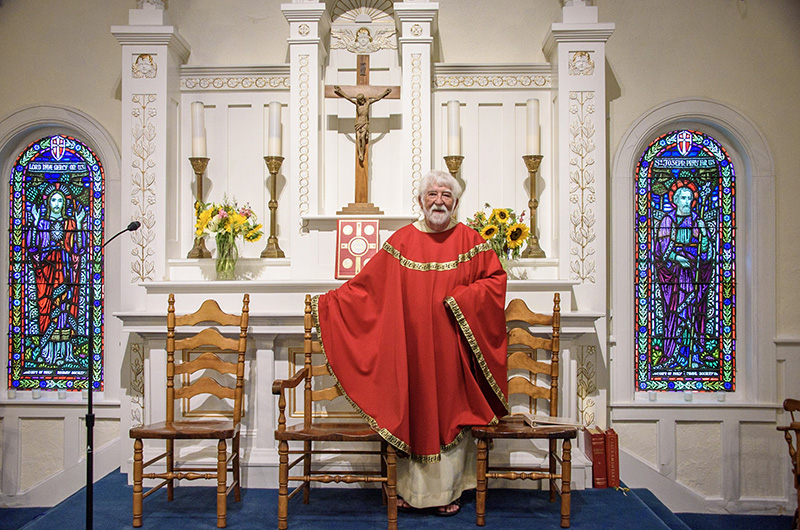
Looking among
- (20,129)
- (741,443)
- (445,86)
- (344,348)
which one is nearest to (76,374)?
(20,129)

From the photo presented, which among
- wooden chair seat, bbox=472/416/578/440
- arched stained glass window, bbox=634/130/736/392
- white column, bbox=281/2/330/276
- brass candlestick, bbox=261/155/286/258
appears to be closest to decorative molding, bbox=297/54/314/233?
white column, bbox=281/2/330/276

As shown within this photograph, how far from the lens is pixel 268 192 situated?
552cm

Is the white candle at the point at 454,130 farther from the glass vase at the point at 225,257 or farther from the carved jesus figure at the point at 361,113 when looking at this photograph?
the glass vase at the point at 225,257

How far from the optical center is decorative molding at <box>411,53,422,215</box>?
5.03m

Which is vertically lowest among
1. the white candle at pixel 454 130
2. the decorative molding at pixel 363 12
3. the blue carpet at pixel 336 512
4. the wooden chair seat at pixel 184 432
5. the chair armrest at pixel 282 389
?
the blue carpet at pixel 336 512

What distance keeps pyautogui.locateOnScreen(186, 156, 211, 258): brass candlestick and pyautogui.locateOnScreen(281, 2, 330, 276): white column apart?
0.76 meters

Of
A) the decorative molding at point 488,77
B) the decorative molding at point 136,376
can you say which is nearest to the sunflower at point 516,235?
the decorative molding at point 488,77

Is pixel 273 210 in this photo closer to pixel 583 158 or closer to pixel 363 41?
pixel 363 41

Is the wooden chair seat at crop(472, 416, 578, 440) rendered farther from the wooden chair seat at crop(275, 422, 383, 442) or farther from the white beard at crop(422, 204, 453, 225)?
the white beard at crop(422, 204, 453, 225)

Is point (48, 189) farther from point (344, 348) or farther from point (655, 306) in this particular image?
point (655, 306)

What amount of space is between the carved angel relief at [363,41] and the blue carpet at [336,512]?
11.4ft

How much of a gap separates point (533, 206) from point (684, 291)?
162 cm

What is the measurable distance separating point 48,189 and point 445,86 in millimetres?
3626

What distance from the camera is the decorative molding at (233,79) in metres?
5.48
